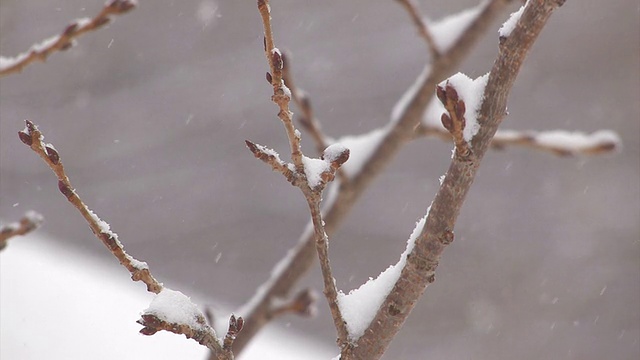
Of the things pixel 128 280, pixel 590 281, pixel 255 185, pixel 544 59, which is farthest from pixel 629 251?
pixel 128 280

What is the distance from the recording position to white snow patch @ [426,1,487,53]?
4.12 ft

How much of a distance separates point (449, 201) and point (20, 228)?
43 cm

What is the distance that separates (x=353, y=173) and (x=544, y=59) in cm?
682

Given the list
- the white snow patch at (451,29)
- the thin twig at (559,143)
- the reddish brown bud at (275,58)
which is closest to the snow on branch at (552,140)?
the thin twig at (559,143)

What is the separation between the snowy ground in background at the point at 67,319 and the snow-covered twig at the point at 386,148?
194 millimetres

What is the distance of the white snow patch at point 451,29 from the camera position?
126 centimetres

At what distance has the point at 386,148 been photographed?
4.13 ft

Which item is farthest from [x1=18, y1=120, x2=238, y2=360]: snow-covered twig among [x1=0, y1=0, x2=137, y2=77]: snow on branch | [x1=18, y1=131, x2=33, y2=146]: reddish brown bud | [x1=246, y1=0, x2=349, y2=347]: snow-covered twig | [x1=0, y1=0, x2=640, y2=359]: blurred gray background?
[x1=0, y1=0, x2=640, y2=359]: blurred gray background

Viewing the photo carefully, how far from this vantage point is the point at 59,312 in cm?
107

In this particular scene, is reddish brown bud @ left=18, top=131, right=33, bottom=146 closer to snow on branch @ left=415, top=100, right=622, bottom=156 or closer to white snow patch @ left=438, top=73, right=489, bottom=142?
white snow patch @ left=438, top=73, right=489, bottom=142

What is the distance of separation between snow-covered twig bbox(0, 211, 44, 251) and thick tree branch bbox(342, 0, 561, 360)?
1.13ft

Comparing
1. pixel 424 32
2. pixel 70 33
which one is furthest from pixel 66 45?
pixel 424 32

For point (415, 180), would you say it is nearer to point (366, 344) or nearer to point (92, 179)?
Answer: point (92, 179)

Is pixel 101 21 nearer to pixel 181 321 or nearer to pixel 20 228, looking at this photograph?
pixel 20 228
